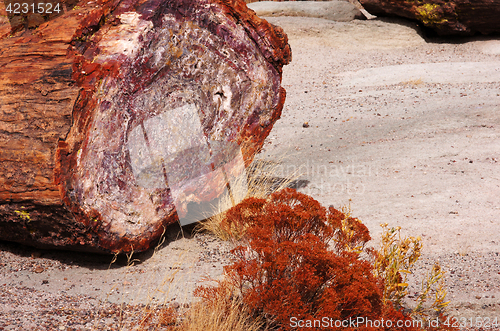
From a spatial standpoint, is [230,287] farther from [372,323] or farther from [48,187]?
[48,187]

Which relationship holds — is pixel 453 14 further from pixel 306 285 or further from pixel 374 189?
pixel 306 285

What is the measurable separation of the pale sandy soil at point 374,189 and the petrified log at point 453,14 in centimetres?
262

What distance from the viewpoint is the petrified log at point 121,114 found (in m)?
2.86

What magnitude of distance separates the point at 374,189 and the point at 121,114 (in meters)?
2.72

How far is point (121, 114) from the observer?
3162 millimetres

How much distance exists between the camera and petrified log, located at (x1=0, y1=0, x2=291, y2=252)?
2.86 meters

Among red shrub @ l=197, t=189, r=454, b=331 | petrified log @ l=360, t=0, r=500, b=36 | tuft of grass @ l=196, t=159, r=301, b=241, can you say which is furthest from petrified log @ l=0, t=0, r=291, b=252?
petrified log @ l=360, t=0, r=500, b=36

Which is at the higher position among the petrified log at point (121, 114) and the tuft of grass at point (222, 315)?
the petrified log at point (121, 114)

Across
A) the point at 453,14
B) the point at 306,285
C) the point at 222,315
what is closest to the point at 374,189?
the point at 306,285

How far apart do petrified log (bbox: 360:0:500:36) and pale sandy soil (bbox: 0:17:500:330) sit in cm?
262

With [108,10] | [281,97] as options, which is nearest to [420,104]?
[281,97]

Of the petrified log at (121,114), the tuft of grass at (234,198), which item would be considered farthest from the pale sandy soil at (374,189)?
the petrified log at (121,114)

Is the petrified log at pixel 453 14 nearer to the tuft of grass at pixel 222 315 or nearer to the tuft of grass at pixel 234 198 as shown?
the tuft of grass at pixel 234 198

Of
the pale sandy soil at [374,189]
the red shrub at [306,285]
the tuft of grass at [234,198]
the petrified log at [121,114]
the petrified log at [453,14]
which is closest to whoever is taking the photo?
the red shrub at [306,285]
